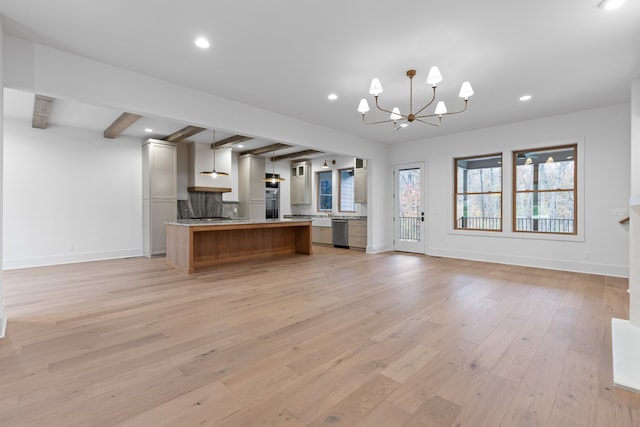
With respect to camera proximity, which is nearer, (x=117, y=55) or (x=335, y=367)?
(x=335, y=367)

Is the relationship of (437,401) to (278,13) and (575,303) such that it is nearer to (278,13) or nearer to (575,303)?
(575,303)

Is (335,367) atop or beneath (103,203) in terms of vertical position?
beneath

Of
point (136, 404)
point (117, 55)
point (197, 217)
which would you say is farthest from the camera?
point (197, 217)

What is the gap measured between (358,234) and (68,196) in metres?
6.42

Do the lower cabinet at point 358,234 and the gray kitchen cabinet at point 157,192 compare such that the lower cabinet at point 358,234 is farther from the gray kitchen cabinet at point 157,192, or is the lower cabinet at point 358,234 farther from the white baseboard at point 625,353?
the white baseboard at point 625,353

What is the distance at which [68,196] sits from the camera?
601cm

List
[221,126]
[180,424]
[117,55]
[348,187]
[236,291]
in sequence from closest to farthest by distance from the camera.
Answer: [180,424] < [117,55] < [236,291] < [221,126] < [348,187]

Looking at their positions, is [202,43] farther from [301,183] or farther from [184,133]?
[301,183]

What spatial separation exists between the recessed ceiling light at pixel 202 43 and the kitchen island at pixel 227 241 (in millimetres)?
2822

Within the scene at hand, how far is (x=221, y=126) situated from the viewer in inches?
182

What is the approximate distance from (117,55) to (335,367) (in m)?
3.90

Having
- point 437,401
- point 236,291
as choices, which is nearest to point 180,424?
point 437,401

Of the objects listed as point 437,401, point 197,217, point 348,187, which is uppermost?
Answer: point 348,187

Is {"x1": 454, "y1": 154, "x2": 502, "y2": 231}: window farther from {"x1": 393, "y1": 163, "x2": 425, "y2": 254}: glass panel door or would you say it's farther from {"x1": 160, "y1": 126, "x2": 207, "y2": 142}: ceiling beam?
{"x1": 160, "y1": 126, "x2": 207, "y2": 142}: ceiling beam
